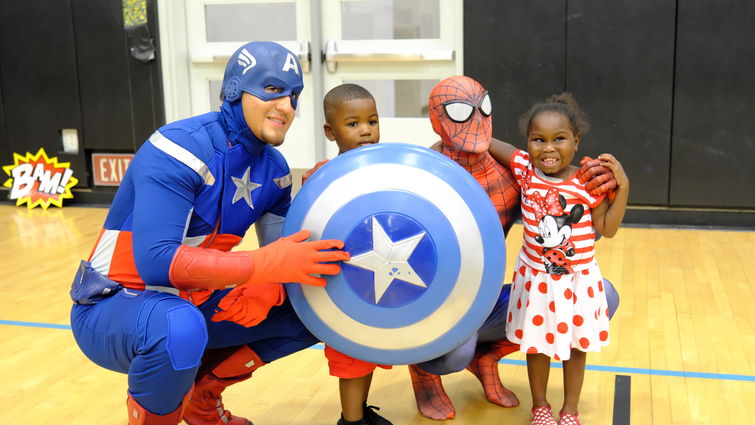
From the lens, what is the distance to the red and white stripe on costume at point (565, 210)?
7.30 feet

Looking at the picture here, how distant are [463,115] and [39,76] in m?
4.84

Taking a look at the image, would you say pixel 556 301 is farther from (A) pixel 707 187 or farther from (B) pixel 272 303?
(A) pixel 707 187

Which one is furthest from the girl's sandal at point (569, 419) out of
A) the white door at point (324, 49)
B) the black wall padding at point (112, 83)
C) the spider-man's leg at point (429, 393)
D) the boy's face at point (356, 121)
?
the black wall padding at point (112, 83)

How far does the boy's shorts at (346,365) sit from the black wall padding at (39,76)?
4.62 m

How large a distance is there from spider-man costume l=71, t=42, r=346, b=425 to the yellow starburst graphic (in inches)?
169

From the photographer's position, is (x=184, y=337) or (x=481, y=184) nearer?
(x=184, y=337)

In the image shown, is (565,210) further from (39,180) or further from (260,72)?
(39,180)

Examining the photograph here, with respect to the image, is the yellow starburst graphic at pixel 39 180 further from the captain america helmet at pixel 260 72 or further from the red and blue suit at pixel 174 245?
the captain america helmet at pixel 260 72

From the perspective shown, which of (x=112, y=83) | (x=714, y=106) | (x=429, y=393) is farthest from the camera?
(x=112, y=83)

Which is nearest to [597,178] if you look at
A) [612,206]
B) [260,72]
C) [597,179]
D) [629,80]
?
[597,179]

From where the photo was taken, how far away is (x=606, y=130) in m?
5.20

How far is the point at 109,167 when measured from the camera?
6.16 m

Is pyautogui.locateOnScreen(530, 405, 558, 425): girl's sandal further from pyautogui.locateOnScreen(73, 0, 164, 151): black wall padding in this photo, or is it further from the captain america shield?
pyautogui.locateOnScreen(73, 0, 164, 151): black wall padding

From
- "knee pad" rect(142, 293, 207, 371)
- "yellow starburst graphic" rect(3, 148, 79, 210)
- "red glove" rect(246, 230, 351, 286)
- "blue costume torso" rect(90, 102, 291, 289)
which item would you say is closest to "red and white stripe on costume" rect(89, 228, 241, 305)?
"blue costume torso" rect(90, 102, 291, 289)
